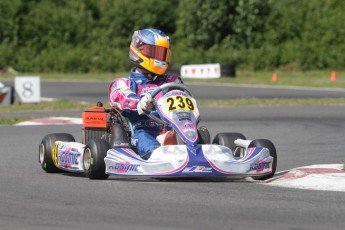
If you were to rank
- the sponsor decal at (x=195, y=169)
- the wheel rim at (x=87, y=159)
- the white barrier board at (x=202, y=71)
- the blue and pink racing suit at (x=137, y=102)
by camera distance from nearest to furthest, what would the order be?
the sponsor decal at (x=195, y=169) < the wheel rim at (x=87, y=159) < the blue and pink racing suit at (x=137, y=102) < the white barrier board at (x=202, y=71)

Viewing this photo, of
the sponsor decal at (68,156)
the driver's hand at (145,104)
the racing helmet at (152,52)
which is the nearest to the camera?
the driver's hand at (145,104)

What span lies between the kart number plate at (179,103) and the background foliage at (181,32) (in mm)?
31327

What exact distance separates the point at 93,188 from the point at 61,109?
13532 millimetres

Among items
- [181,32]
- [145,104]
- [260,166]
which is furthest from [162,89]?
[181,32]

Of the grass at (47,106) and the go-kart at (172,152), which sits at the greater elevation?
the go-kart at (172,152)

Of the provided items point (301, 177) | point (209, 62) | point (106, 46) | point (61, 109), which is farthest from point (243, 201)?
point (106, 46)

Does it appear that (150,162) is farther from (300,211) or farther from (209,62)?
(209,62)

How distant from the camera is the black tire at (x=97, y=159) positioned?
9.11 metres

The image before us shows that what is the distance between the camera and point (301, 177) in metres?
8.85

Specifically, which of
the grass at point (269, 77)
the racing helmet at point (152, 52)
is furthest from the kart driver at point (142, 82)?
the grass at point (269, 77)

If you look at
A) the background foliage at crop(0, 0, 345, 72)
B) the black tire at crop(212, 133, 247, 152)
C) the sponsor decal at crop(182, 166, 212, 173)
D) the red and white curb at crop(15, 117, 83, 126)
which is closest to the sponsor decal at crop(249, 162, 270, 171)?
the sponsor decal at crop(182, 166, 212, 173)

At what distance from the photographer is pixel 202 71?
36.5 meters

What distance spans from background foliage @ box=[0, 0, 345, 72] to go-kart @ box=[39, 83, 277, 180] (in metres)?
30.7

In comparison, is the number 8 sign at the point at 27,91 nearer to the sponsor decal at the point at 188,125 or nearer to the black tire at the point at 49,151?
the black tire at the point at 49,151
